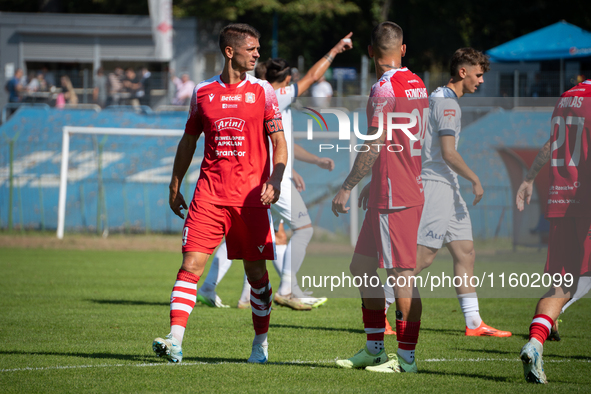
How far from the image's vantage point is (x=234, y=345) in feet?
18.6

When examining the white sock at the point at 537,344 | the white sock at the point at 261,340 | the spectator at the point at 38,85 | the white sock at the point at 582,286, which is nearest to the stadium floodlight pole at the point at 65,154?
the spectator at the point at 38,85

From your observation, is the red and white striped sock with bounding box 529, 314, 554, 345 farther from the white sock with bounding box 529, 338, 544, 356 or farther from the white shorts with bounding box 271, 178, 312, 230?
the white shorts with bounding box 271, 178, 312, 230

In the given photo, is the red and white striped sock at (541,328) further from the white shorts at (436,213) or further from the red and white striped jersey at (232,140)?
the red and white striped jersey at (232,140)

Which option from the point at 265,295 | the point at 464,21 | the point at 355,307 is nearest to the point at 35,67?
the point at 464,21

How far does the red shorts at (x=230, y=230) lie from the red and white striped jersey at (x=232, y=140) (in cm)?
6

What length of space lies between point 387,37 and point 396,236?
1.33 metres

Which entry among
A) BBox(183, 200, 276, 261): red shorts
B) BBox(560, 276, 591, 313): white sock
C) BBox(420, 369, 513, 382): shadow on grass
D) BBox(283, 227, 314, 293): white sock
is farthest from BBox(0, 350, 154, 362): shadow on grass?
BBox(560, 276, 591, 313): white sock

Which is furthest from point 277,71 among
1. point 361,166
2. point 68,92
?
point 68,92

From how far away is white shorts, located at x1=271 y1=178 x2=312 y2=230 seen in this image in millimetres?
7156

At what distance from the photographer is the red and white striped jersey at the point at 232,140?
4.87 metres

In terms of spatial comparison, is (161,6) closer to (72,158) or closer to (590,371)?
(72,158)

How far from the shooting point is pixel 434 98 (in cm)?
594

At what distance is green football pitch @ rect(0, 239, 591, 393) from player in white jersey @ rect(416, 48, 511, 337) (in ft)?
0.85

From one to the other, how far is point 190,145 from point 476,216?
158 inches
